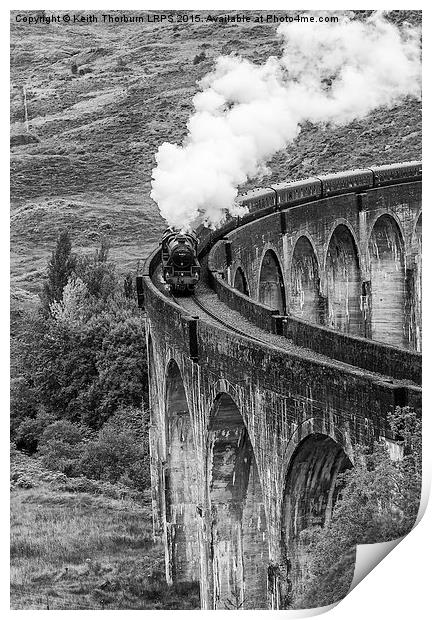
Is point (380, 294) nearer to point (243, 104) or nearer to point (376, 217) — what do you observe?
point (376, 217)

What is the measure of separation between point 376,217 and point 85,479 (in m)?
18.0

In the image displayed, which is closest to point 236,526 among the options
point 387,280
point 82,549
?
point 82,549

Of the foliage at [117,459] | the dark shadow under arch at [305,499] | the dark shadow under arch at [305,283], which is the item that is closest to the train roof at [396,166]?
the dark shadow under arch at [305,283]

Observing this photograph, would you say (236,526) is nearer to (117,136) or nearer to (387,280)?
(387,280)

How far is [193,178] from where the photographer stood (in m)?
37.2

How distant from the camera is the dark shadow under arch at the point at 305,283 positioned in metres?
46.3

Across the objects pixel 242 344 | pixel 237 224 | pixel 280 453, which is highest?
pixel 237 224

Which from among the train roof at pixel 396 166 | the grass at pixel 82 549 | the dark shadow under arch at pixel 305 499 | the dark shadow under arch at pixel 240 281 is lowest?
the grass at pixel 82 549

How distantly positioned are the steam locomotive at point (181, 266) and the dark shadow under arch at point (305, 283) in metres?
11.7

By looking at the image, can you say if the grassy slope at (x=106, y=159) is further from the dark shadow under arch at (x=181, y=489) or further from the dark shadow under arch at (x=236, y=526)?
the dark shadow under arch at (x=236, y=526)

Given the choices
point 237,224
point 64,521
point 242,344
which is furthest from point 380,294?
point 242,344

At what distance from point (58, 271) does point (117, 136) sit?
6.74 m

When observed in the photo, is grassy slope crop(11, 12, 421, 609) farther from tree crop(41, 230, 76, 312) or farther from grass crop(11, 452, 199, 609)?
tree crop(41, 230, 76, 312)

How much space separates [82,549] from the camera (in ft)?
99.8
